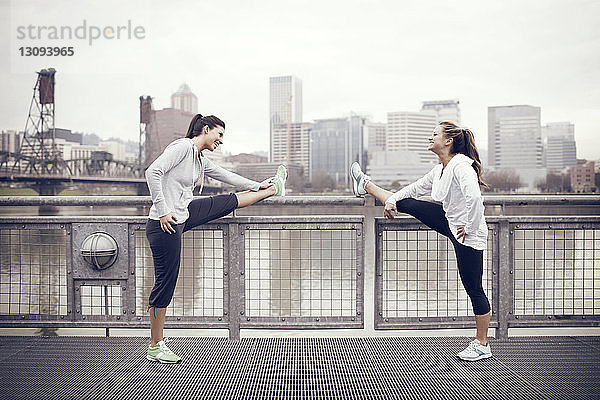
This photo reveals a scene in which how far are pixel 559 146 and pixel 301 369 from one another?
212 feet

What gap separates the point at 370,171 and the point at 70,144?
34.6 metres

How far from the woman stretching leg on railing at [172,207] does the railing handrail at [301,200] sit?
0.40m

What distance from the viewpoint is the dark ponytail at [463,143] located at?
12.6 feet

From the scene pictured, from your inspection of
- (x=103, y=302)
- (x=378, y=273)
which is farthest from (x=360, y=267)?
(x=103, y=302)

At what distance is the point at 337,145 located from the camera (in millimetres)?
71812

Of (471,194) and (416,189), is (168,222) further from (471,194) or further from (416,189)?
(471,194)

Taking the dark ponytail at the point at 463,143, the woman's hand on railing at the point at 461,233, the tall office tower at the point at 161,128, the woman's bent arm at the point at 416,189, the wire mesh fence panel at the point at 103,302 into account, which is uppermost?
the tall office tower at the point at 161,128

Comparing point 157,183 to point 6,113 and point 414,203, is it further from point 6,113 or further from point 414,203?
point 6,113

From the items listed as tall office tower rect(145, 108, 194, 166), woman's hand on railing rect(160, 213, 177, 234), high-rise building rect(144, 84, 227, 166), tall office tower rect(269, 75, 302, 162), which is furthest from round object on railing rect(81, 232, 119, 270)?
tall office tower rect(269, 75, 302, 162)

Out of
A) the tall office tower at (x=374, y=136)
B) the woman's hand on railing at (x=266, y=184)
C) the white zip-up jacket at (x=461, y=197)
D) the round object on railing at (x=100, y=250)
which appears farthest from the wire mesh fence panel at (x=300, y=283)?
the tall office tower at (x=374, y=136)

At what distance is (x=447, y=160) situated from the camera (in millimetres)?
3885

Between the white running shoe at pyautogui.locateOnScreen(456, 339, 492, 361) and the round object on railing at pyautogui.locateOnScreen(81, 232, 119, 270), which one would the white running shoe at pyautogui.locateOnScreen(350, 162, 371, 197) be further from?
the round object on railing at pyautogui.locateOnScreen(81, 232, 119, 270)

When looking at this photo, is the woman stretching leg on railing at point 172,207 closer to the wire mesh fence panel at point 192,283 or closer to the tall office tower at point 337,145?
the wire mesh fence panel at point 192,283

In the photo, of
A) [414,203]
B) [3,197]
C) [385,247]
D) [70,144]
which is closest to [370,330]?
[385,247]
